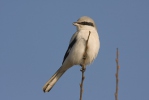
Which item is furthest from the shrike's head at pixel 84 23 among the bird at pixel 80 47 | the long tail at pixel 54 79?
the long tail at pixel 54 79

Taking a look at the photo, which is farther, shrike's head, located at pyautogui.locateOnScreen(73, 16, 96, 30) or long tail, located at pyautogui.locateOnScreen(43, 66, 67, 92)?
shrike's head, located at pyautogui.locateOnScreen(73, 16, 96, 30)

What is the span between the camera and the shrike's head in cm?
639

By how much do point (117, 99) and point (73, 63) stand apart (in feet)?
13.3

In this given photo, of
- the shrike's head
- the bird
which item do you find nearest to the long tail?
the bird

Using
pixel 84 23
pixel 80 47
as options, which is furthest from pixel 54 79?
pixel 84 23

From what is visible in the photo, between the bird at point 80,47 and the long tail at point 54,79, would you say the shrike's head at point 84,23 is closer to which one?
the bird at point 80,47

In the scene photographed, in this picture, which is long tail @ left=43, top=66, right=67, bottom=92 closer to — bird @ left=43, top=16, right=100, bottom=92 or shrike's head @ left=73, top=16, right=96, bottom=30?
bird @ left=43, top=16, right=100, bottom=92

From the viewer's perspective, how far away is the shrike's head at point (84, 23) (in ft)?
21.0

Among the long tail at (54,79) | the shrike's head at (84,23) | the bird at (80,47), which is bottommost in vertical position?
the long tail at (54,79)

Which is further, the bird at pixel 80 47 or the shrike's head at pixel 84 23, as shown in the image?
the shrike's head at pixel 84 23

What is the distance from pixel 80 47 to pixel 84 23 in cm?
73

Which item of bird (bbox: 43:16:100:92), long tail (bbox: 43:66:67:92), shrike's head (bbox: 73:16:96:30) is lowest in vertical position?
long tail (bbox: 43:66:67:92)

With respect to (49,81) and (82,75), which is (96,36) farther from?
(82,75)

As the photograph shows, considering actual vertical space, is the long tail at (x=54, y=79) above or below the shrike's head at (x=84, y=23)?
below
